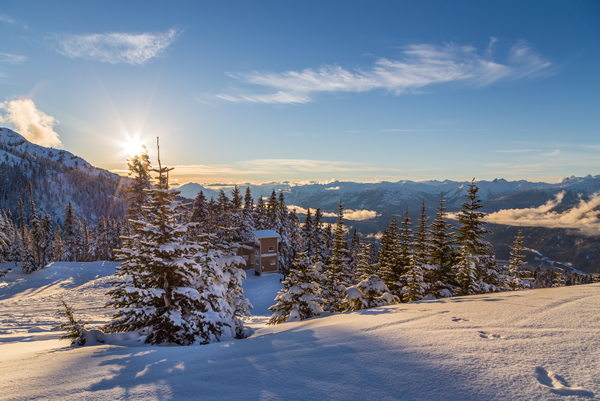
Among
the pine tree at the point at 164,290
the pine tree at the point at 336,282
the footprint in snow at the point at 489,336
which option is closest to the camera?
the footprint in snow at the point at 489,336

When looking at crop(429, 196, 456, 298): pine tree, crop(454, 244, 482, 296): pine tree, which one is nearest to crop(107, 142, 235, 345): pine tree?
crop(454, 244, 482, 296): pine tree

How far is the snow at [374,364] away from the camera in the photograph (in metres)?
4.20

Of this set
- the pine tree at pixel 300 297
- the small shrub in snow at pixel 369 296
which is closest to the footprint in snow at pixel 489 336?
the small shrub in snow at pixel 369 296

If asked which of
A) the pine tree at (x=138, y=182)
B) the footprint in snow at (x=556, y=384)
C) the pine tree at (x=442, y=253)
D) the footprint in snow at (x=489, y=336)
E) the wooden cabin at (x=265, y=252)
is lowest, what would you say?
the wooden cabin at (x=265, y=252)

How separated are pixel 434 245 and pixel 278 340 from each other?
18.5 m

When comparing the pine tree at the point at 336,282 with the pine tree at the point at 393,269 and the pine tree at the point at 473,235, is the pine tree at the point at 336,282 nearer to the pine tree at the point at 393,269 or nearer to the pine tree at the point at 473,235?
the pine tree at the point at 393,269

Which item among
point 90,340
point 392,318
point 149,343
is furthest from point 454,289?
point 90,340

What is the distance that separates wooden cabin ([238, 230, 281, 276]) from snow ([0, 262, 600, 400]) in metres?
35.5

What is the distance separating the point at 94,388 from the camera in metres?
4.76

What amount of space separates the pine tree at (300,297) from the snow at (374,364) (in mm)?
8090

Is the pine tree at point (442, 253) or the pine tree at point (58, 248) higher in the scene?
the pine tree at point (442, 253)

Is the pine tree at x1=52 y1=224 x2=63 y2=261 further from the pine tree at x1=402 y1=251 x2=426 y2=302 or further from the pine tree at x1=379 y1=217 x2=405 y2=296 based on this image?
the pine tree at x1=402 y1=251 x2=426 y2=302

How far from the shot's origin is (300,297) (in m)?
16.6

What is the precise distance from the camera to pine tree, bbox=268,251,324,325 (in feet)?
52.9
